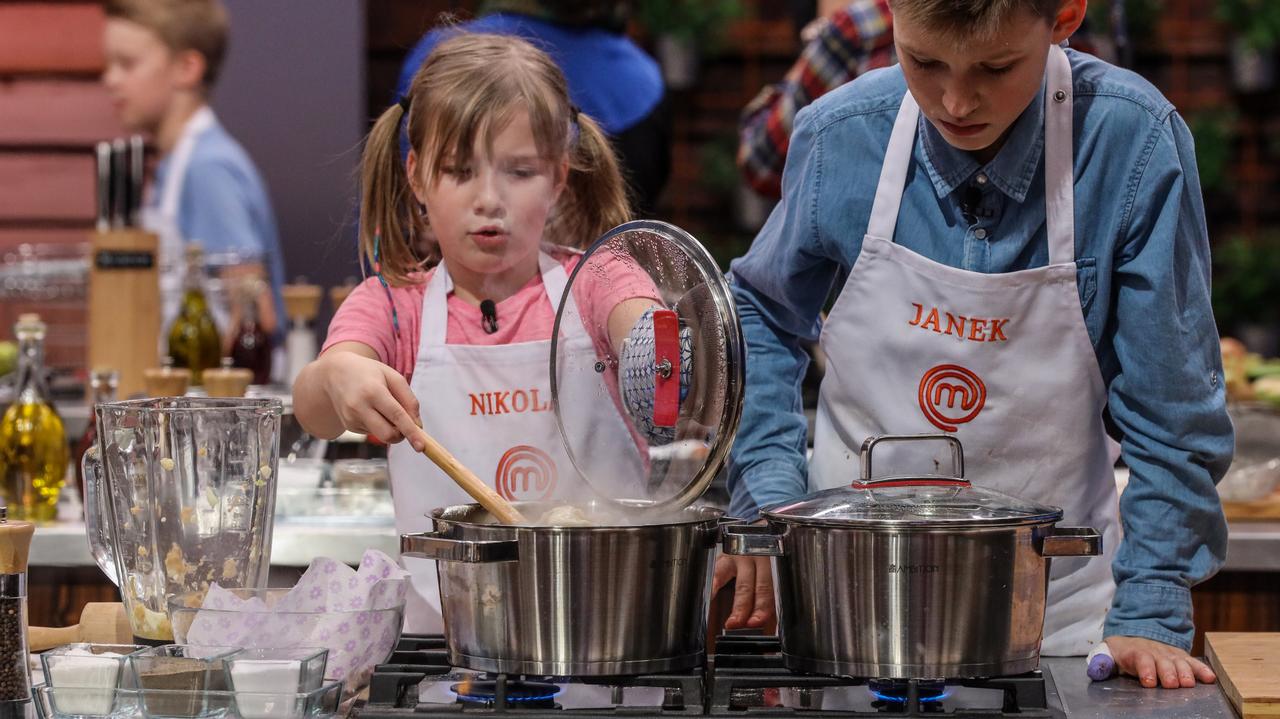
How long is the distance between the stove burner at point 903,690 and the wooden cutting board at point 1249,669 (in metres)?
0.23

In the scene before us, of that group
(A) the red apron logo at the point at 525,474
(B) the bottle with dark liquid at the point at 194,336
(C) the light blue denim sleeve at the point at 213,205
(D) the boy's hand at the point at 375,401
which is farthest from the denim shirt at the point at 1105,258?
(C) the light blue denim sleeve at the point at 213,205

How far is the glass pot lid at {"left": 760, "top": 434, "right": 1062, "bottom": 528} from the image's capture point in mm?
980

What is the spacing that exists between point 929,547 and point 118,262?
6.36 ft

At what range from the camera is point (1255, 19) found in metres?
5.44

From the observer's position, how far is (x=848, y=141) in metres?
1.41

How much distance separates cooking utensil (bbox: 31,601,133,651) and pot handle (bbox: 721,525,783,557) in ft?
1.71

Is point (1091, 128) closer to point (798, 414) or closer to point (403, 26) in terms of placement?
point (798, 414)

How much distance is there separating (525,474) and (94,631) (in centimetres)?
43

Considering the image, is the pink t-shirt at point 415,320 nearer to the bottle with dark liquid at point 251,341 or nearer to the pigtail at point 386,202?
the pigtail at point 386,202

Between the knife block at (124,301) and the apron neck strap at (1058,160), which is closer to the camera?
the apron neck strap at (1058,160)

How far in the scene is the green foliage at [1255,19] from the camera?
5.40 m

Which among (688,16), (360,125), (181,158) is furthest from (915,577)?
(688,16)

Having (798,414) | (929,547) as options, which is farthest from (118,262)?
(929,547)

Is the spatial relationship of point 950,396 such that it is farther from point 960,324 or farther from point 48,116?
point 48,116
